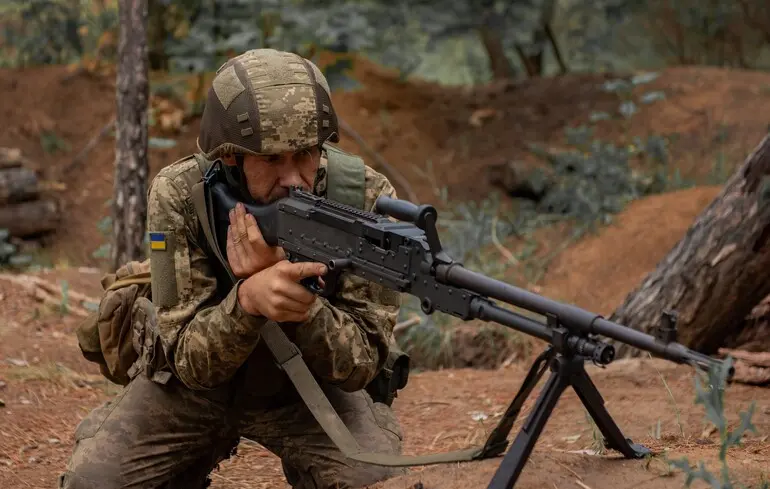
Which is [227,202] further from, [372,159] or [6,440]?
[372,159]

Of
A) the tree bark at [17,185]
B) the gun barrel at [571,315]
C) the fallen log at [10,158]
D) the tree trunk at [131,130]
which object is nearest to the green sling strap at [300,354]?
the gun barrel at [571,315]

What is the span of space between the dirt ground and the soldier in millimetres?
568

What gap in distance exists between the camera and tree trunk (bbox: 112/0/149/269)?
5906 millimetres

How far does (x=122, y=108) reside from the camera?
5965 millimetres

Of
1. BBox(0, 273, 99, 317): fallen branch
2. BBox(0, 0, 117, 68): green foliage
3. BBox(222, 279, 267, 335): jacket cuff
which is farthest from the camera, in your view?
BBox(0, 0, 117, 68): green foliage

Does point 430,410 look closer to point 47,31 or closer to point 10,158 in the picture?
point 10,158

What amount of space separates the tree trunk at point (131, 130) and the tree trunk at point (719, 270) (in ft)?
9.22

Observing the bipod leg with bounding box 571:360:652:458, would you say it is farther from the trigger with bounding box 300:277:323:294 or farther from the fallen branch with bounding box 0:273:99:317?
the fallen branch with bounding box 0:273:99:317

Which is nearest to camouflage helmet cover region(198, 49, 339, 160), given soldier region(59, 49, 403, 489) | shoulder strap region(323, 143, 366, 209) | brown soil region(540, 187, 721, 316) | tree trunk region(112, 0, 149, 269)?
soldier region(59, 49, 403, 489)

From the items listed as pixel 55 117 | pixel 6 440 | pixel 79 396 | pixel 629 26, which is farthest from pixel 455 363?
pixel 629 26

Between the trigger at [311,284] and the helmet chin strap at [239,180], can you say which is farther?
the helmet chin strap at [239,180]

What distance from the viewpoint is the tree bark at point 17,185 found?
8.54m

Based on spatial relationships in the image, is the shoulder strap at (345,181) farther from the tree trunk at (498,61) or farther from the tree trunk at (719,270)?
the tree trunk at (498,61)

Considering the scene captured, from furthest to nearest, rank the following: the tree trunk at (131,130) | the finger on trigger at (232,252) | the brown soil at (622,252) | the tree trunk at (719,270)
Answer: the brown soil at (622,252) < the tree trunk at (131,130) < the tree trunk at (719,270) < the finger on trigger at (232,252)
